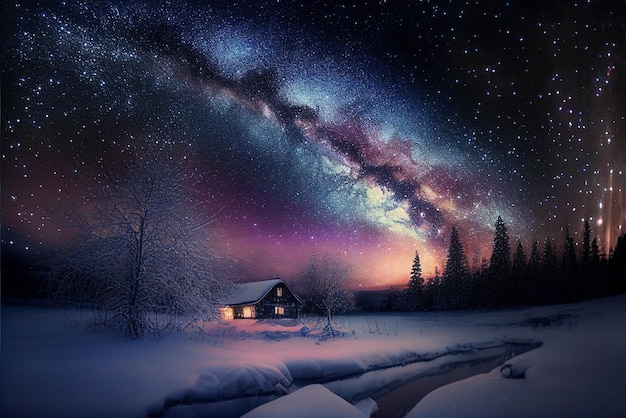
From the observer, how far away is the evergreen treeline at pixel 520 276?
6781mm

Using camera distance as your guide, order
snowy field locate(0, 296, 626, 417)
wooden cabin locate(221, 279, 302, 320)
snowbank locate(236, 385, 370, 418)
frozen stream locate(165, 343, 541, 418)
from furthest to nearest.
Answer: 1. wooden cabin locate(221, 279, 302, 320)
2. frozen stream locate(165, 343, 541, 418)
3. snowbank locate(236, 385, 370, 418)
4. snowy field locate(0, 296, 626, 417)

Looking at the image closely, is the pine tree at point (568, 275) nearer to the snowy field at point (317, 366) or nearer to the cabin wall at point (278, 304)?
the snowy field at point (317, 366)

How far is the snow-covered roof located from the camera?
21.9 ft

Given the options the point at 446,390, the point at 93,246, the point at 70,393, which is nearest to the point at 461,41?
the point at 446,390

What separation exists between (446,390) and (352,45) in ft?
18.7

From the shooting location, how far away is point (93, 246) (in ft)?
18.8

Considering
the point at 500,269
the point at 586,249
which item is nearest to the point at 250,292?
the point at 500,269

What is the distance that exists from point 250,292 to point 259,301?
0.23 meters

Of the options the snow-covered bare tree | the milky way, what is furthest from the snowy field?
the milky way

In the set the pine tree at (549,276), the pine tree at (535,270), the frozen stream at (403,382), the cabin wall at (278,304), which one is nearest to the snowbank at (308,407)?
the frozen stream at (403,382)

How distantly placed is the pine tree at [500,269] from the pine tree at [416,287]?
1.20 metres

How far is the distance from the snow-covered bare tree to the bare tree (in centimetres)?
167

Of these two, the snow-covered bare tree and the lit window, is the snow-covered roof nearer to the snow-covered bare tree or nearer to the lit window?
the lit window

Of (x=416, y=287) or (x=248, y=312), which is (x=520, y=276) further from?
(x=248, y=312)
